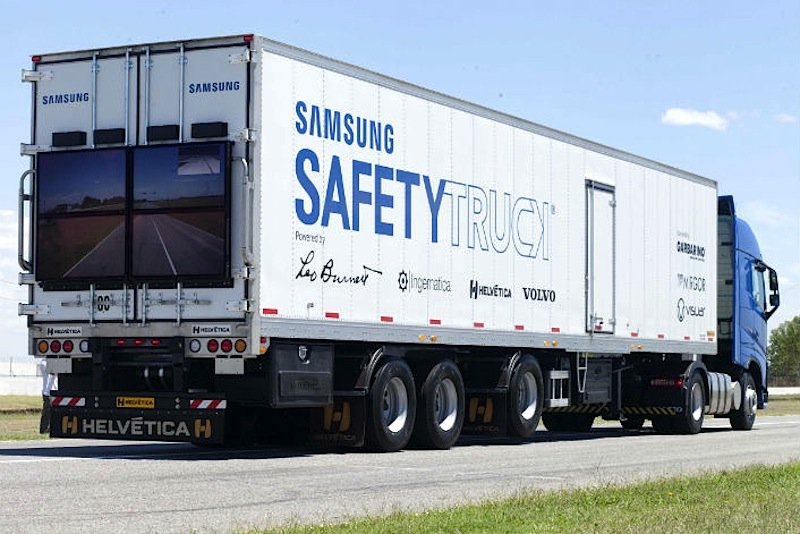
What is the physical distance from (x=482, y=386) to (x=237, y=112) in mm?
6605

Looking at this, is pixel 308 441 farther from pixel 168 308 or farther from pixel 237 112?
pixel 237 112

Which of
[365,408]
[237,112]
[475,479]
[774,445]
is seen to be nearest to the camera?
[475,479]

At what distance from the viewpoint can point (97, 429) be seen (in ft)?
58.3

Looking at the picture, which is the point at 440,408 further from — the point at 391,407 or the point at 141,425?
the point at 141,425

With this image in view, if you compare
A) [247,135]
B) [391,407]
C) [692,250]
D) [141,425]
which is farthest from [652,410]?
[247,135]

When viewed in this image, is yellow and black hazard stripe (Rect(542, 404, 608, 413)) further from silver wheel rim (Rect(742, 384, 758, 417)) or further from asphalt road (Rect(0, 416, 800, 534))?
silver wheel rim (Rect(742, 384, 758, 417))

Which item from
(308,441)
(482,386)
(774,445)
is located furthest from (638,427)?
(308,441)

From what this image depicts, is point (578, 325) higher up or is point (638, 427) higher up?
point (578, 325)

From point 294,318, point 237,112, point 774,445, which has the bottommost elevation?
point 774,445

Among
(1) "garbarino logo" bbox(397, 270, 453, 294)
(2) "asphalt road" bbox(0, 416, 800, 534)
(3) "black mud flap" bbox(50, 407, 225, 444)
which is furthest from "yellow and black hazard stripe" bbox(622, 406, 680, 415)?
(3) "black mud flap" bbox(50, 407, 225, 444)

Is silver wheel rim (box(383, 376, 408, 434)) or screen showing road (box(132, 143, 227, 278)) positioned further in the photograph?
silver wheel rim (box(383, 376, 408, 434))

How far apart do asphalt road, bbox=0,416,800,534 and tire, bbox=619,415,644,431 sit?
4715 mm

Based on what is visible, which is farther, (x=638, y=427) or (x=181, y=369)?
(x=638, y=427)

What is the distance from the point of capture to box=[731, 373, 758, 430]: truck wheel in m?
30.0
